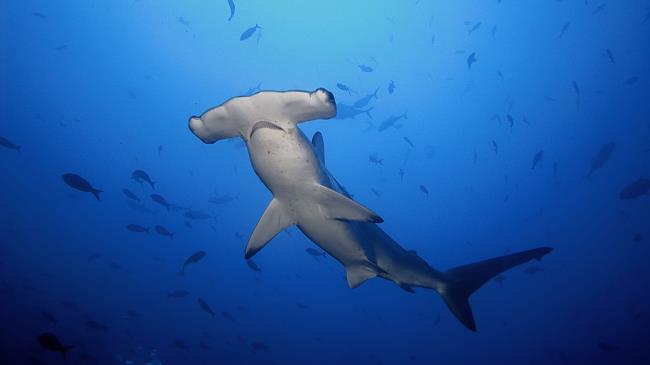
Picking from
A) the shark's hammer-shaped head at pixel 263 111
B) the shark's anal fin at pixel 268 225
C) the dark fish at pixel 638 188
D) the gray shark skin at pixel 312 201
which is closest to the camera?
the shark's hammer-shaped head at pixel 263 111

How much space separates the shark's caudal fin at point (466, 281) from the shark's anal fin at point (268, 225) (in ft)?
8.23

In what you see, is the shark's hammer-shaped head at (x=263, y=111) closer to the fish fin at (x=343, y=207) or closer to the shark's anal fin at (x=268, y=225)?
the fish fin at (x=343, y=207)

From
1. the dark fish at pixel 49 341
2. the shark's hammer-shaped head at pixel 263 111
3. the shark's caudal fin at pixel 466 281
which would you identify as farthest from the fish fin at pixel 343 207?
the dark fish at pixel 49 341

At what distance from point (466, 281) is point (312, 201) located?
2.76m

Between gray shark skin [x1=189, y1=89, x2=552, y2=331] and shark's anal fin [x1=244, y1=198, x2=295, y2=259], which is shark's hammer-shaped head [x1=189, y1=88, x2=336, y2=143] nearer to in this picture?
gray shark skin [x1=189, y1=89, x2=552, y2=331]

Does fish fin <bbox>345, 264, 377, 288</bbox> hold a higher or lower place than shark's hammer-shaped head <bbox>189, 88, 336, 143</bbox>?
lower

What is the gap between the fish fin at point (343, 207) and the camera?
325cm

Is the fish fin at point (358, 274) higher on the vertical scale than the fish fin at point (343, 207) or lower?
lower

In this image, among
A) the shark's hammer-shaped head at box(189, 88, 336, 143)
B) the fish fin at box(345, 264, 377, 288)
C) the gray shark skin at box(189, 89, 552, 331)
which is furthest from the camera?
the fish fin at box(345, 264, 377, 288)

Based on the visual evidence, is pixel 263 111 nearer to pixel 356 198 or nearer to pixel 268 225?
pixel 268 225

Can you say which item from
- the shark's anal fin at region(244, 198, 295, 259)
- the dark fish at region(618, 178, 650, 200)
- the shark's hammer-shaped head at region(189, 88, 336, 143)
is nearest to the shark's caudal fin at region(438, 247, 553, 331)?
the shark's anal fin at region(244, 198, 295, 259)

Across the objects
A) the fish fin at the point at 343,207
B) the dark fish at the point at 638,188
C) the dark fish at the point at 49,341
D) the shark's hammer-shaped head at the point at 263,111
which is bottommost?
the dark fish at the point at 49,341

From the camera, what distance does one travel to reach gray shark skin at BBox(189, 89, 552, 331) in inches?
109

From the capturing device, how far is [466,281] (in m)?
4.69
